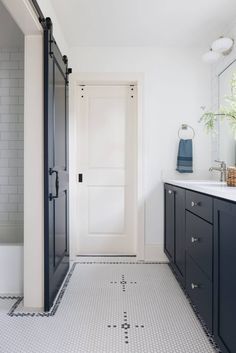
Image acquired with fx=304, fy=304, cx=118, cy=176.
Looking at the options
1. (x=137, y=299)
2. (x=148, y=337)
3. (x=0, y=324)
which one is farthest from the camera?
(x=137, y=299)

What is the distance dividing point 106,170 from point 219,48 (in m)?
1.70

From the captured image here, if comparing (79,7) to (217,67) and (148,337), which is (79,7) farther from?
(148,337)

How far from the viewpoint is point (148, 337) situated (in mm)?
1804

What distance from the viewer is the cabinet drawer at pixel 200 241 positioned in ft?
5.47

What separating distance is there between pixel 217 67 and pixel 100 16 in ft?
4.32

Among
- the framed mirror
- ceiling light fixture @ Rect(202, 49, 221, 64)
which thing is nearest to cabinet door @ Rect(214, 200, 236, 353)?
the framed mirror

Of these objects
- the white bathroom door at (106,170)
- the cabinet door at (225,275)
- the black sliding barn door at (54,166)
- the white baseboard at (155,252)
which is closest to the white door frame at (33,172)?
the black sliding barn door at (54,166)

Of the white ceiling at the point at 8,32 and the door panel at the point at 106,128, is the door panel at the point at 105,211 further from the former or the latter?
the white ceiling at the point at 8,32

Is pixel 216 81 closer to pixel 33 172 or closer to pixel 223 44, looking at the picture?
pixel 223 44

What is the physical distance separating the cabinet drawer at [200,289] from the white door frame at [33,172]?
1.04 m

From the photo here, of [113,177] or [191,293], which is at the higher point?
[113,177]

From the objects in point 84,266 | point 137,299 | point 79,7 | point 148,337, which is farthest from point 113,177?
point 148,337

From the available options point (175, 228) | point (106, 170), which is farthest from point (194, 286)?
point (106, 170)

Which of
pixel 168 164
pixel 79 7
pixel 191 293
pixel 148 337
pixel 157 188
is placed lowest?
pixel 148 337
